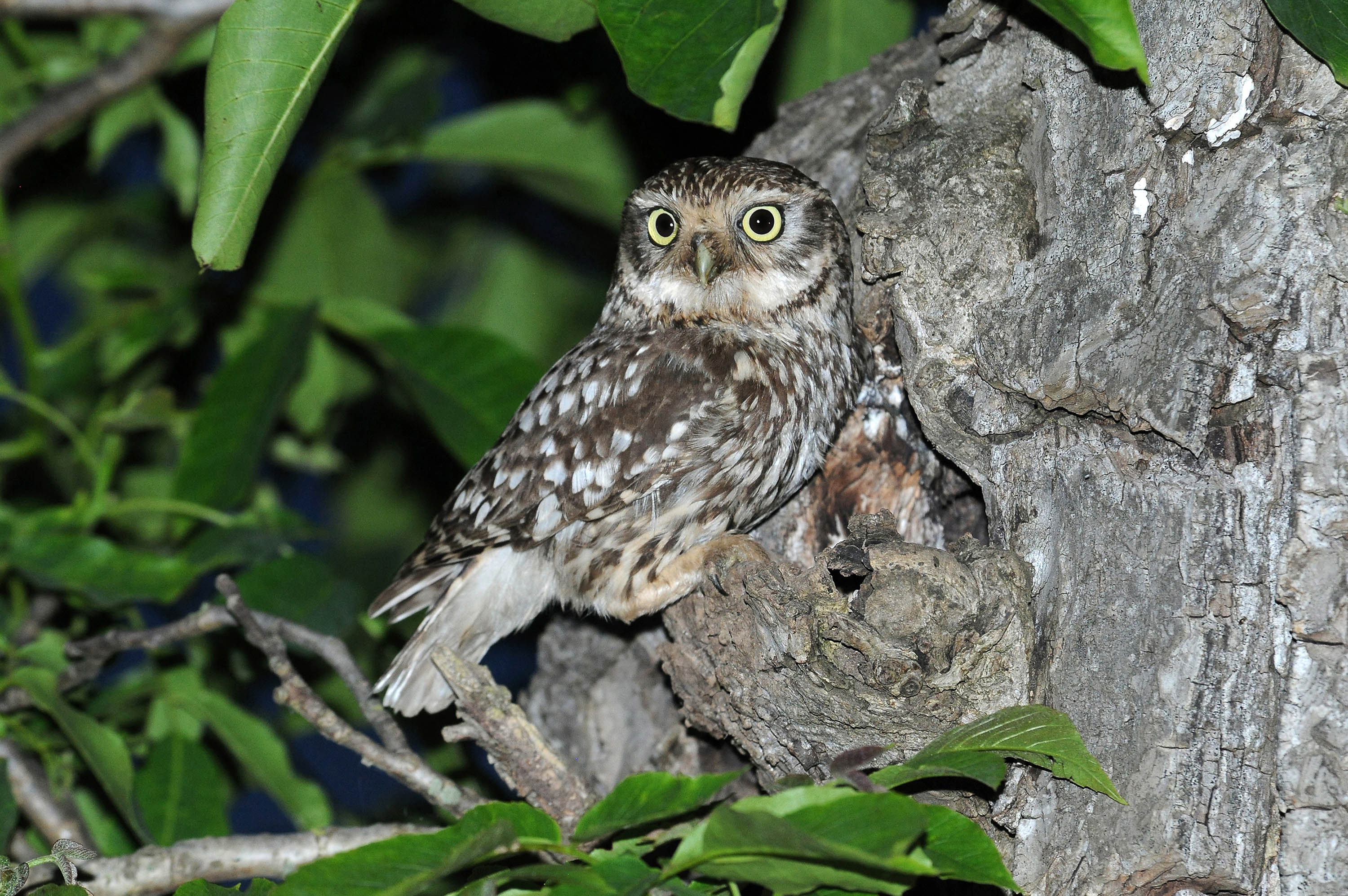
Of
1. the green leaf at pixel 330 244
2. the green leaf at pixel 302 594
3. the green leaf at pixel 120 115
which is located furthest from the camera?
the green leaf at pixel 330 244

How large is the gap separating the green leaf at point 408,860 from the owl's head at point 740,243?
5.05 feet

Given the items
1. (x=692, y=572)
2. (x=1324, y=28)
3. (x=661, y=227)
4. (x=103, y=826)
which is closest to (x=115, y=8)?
(x=661, y=227)

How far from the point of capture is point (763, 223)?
102 inches

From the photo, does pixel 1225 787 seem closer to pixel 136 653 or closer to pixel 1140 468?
pixel 1140 468

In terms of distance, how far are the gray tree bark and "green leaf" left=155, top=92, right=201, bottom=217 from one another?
2112 mm

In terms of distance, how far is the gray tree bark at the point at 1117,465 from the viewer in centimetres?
160

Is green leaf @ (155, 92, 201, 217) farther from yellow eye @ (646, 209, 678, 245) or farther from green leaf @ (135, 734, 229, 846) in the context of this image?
green leaf @ (135, 734, 229, 846)

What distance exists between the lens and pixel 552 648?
2.98 m

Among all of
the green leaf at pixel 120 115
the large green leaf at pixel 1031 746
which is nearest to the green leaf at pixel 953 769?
the large green leaf at pixel 1031 746

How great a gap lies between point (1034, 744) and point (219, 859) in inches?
63.5

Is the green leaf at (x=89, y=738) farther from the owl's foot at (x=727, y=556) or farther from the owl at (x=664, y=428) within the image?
the owl's foot at (x=727, y=556)

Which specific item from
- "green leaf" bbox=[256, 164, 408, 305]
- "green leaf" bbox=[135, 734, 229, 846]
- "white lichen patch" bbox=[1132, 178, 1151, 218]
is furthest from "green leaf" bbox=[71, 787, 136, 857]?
"white lichen patch" bbox=[1132, 178, 1151, 218]

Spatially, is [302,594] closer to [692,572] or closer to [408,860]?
[692,572]

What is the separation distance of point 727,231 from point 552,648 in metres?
1.20
